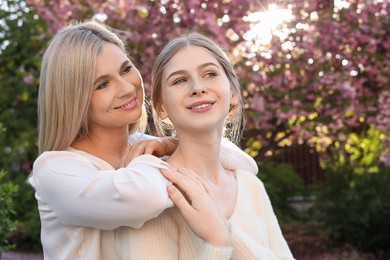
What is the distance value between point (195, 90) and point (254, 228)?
1.77 feet

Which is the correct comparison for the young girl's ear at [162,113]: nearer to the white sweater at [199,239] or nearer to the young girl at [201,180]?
the young girl at [201,180]

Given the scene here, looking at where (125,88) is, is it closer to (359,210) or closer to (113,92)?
(113,92)

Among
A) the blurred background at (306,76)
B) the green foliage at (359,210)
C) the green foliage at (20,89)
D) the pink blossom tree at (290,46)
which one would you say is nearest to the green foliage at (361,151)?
the blurred background at (306,76)

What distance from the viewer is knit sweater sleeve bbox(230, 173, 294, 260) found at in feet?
8.36

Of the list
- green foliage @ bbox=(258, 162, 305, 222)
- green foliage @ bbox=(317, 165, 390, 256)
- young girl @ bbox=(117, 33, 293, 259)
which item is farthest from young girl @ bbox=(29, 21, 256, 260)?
green foliage @ bbox=(258, 162, 305, 222)

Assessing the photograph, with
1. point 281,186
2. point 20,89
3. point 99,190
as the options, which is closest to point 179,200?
point 99,190

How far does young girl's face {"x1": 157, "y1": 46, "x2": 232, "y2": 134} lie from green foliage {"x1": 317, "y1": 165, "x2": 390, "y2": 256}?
6319 mm

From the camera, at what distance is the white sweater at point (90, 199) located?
2.35 metres

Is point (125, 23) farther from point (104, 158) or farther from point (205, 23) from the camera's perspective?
point (104, 158)

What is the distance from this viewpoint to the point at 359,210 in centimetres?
870

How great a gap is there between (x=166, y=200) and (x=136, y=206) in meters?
0.09

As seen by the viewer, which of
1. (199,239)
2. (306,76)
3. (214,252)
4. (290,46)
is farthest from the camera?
(306,76)

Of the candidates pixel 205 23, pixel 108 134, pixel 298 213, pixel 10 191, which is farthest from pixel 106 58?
pixel 298 213

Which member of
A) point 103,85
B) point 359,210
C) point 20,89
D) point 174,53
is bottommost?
point 359,210
